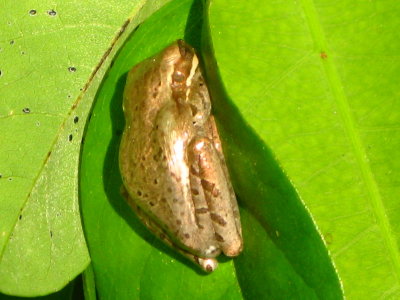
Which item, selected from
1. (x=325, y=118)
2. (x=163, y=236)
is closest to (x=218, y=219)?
(x=163, y=236)

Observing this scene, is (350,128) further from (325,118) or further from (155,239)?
(155,239)

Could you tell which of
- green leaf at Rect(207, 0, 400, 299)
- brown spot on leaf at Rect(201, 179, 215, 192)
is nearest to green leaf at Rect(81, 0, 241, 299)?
brown spot on leaf at Rect(201, 179, 215, 192)

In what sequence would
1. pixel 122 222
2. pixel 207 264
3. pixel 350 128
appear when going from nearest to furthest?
pixel 350 128 → pixel 207 264 → pixel 122 222

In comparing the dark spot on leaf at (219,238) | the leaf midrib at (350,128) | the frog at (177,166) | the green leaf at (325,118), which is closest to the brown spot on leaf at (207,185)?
the frog at (177,166)

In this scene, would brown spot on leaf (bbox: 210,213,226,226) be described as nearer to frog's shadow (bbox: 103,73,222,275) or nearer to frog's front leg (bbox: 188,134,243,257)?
frog's front leg (bbox: 188,134,243,257)

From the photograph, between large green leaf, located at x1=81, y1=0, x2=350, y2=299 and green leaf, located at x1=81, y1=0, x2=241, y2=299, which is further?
green leaf, located at x1=81, y1=0, x2=241, y2=299

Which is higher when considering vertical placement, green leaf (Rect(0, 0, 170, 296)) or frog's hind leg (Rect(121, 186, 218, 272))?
green leaf (Rect(0, 0, 170, 296))
